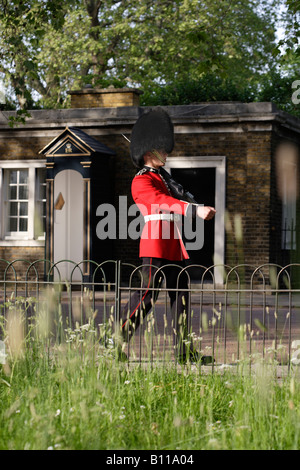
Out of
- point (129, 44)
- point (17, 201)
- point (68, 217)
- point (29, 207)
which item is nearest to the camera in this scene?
point (68, 217)

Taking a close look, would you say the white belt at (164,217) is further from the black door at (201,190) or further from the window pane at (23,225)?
the window pane at (23,225)

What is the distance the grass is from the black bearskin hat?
216 cm

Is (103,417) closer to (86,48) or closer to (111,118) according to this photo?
(111,118)

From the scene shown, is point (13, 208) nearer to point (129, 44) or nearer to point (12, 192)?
point (12, 192)

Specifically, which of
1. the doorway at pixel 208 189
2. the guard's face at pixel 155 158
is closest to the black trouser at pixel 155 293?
the guard's face at pixel 155 158

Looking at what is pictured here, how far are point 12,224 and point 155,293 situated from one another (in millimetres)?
11187

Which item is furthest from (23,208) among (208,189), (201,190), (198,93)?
(198,93)

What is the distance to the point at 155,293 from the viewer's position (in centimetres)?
691

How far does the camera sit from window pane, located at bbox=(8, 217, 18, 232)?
17.6 m

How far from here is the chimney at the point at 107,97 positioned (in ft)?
57.2

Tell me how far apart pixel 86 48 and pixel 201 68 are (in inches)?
884

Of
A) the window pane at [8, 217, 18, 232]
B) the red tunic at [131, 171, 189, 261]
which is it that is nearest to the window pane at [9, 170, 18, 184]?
the window pane at [8, 217, 18, 232]

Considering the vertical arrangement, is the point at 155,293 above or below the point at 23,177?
below

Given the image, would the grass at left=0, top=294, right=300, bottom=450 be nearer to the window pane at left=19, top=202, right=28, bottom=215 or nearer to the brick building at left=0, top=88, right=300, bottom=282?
the brick building at left=0, top=88, right=300, bottom=282
